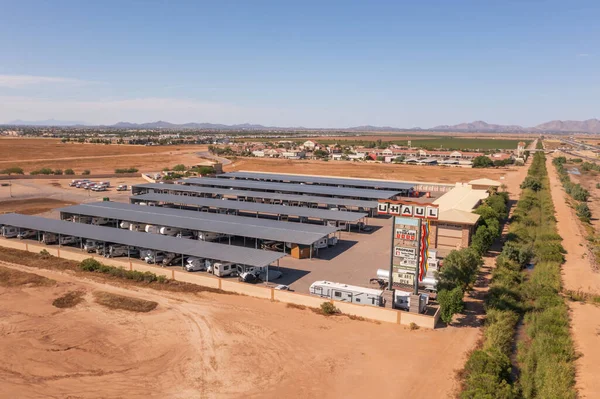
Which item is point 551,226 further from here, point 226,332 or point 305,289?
point 226,332

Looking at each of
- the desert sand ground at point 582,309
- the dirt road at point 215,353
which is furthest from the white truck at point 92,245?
the desert sand ground at point 582,309

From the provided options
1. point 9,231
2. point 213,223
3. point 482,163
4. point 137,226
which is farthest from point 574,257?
point 482,163

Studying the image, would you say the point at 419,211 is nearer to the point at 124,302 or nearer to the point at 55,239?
the point at 124,302

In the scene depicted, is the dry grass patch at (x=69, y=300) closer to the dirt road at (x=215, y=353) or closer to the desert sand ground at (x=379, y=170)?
the dirt road at (x=215, y=353)

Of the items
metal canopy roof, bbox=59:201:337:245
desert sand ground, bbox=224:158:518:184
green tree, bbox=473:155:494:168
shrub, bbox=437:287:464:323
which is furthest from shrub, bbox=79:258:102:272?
green tree, bbox=473:155:494:168

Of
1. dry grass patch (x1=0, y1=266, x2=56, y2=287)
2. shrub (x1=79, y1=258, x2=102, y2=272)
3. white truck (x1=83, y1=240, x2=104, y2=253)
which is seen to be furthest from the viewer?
white truck (x1=83, y1=240, x2=104, y2=253)

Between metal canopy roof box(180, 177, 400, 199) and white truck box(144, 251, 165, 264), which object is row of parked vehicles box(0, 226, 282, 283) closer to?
white truck box(144, 251, 165, 264)

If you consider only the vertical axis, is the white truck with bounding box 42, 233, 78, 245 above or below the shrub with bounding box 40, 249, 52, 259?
above
